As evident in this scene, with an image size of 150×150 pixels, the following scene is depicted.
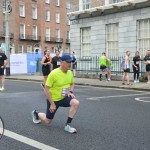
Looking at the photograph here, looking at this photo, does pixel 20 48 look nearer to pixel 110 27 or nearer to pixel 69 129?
pixel 110 27

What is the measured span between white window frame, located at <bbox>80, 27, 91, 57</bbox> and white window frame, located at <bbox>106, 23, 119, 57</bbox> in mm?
2102

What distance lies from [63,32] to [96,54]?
44.5m

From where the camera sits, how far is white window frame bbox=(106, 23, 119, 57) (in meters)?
24.0

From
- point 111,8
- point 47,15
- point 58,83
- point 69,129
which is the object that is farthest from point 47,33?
point 69,129

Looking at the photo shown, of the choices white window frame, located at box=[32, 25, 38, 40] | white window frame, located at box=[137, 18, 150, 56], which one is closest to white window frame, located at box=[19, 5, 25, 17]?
white window frame, located at box=[32, 25, 38, 40]

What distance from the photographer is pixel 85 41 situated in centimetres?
2673

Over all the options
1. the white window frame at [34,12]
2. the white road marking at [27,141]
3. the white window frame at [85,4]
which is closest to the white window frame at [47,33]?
the white window frame at [34,12]

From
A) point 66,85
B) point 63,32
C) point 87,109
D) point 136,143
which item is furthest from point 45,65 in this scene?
point 63,32

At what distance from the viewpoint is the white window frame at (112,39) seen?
24.0 m

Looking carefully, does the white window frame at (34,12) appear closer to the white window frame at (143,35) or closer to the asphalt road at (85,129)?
the white window frame at (143,35)

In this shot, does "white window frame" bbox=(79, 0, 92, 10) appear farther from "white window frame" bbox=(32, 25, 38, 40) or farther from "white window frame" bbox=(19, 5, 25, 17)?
"white window frame" bbox=(32, 25, 38, 40)

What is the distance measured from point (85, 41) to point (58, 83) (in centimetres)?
2017

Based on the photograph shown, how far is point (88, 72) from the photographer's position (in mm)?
25297

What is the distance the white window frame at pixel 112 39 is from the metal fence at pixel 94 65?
86cm
